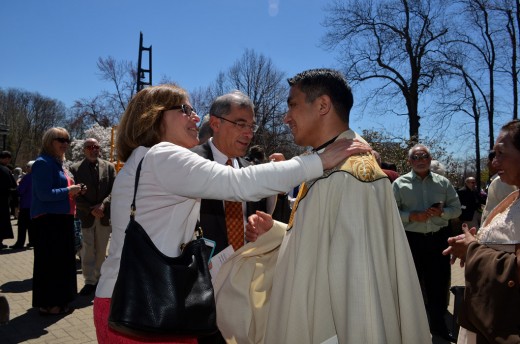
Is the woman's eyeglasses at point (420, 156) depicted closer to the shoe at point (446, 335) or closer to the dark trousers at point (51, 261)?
the shoe at point (446, 335)

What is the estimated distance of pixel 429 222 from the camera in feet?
18.4

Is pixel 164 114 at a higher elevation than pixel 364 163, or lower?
higher

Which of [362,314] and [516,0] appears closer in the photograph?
[362,314]

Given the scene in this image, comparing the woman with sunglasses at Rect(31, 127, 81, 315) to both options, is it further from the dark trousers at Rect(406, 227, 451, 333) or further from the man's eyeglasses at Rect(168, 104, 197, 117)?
the dark trousers at Rect(406, 227, 451, 333)

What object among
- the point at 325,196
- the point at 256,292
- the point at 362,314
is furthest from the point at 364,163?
the point at 256,292

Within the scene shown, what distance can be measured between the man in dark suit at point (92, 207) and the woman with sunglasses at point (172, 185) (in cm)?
497

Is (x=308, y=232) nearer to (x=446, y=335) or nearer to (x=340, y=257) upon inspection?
(x=340, y=257)

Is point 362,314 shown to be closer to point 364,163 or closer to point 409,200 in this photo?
point 364,163

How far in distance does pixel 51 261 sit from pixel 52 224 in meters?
0.48

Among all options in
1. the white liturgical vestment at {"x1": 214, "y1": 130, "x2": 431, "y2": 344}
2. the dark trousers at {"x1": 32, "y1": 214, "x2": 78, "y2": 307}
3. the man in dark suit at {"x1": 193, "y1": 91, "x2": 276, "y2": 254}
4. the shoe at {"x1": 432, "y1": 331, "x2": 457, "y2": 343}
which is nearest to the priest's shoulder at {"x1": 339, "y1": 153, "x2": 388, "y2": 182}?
the white liturgical vestment at {"x1": 214, "y1": 130, "x2": 431, "y2": 344}

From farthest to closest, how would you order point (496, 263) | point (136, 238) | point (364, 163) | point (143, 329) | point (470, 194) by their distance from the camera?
point (470, 194) → point (496, 263) → point (364, 163) → point (136, 238) → point (143, 329)

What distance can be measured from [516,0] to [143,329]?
21837 millimetres

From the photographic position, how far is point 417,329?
187 centimetres

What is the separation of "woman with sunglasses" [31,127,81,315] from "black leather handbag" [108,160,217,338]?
163 inches
